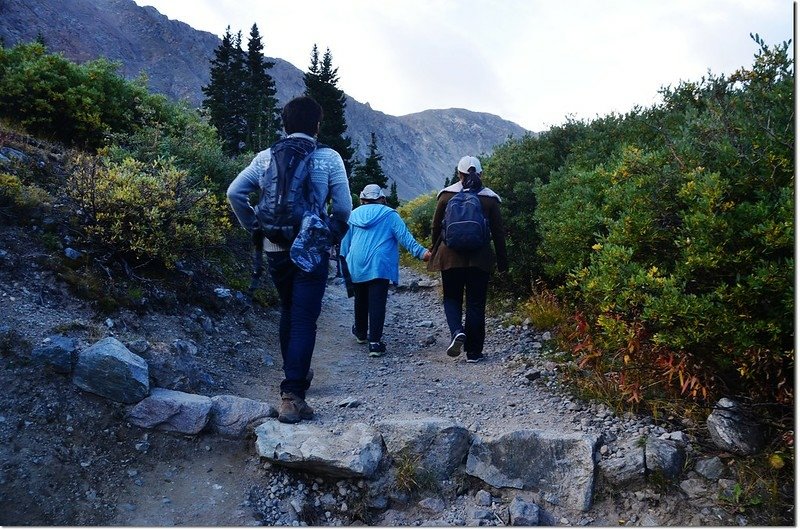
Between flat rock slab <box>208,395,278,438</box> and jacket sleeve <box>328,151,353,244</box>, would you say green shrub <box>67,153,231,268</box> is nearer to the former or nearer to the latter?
flat rock slab <box>208,395,278,438</box>

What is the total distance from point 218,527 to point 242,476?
1.61ft

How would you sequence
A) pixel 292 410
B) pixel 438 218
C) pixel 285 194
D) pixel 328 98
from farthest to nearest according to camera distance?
pixel 328 98 < pixel 438 218 < pixel 292 410 < pixel 285 194

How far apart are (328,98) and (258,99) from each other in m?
4.62

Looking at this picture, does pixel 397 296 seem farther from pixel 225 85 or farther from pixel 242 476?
pixel 225 85

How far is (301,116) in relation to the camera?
4.34 metres

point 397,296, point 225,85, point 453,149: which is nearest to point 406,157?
point 453,149

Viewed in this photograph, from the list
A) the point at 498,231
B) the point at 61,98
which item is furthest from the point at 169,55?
the point at 498,231

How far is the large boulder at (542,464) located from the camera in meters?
3.72

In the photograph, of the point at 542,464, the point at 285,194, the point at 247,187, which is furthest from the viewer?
the point at 247,187

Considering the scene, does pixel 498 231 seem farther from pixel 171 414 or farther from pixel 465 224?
pixel 171 414

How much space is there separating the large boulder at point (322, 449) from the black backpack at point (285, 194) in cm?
137

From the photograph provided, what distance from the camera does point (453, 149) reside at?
15862cm

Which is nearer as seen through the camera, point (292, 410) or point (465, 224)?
point (292, 410)

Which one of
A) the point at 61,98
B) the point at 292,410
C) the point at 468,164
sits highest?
the point at 61,98
